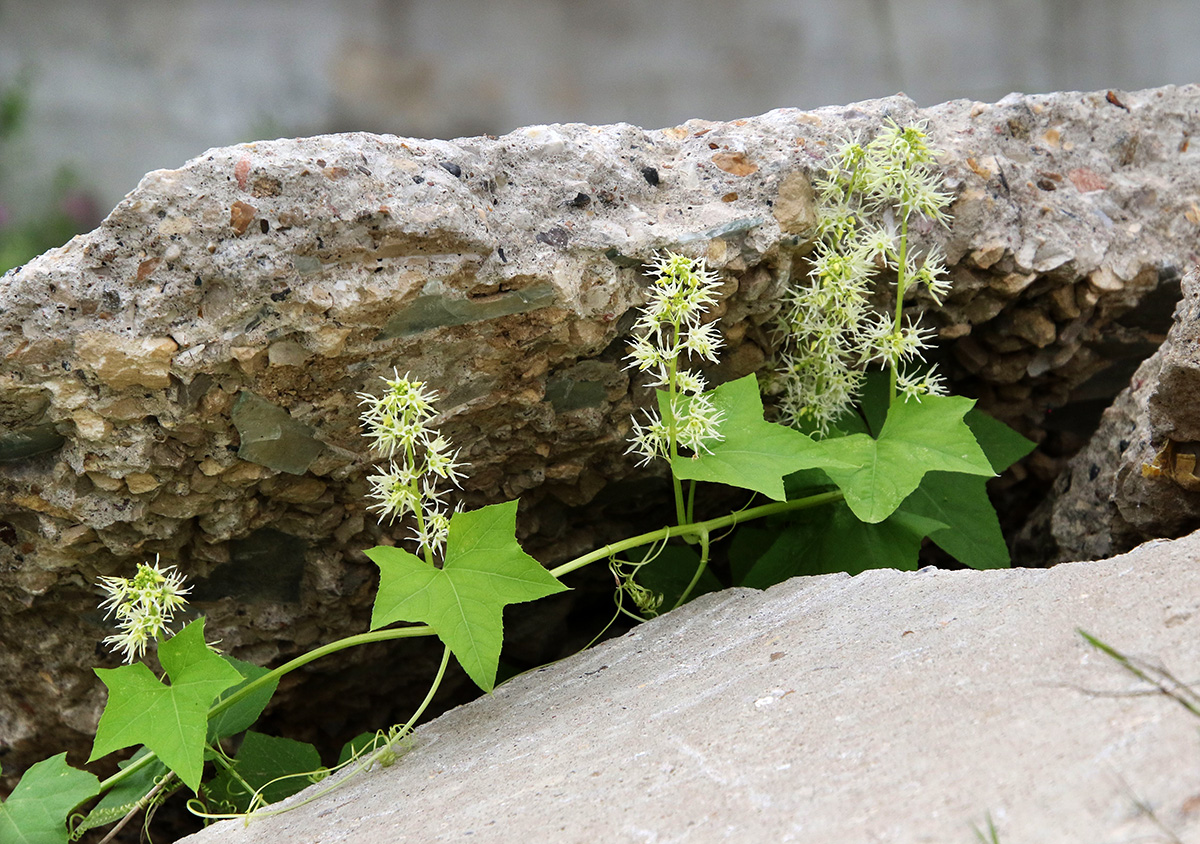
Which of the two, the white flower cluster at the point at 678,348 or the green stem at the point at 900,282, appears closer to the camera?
the white flower cluster at the point at 678,348

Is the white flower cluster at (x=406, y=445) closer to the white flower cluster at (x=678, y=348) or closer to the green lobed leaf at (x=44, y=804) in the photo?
the white flower cluster at (x=678, y=348)

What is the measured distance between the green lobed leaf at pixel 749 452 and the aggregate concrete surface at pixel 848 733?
0.13 m

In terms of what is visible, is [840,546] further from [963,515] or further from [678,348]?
[678,348]

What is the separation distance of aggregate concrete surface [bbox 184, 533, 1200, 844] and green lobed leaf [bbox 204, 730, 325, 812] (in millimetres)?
159

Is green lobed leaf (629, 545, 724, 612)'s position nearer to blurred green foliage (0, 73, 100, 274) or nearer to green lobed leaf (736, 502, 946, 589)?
green lobed leaf (736, 502, 946, 589)

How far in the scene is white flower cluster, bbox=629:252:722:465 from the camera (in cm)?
96

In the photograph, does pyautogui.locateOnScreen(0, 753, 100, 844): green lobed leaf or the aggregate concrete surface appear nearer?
the aggregate concrete surface

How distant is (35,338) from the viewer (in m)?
0.88

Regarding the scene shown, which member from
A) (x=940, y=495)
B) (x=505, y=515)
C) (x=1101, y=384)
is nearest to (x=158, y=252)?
(x=505, y=515)

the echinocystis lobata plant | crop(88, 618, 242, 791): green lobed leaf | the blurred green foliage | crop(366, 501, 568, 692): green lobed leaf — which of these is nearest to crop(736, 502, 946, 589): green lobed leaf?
the echinocystis lobata plant

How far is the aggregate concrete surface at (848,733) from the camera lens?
518mm

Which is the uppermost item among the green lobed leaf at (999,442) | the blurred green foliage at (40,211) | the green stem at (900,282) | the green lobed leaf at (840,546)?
the blurred green foliage at (40,211)

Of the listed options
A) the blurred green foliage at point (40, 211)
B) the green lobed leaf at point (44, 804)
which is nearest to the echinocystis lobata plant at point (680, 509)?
the green lobed leaf at point (44, 804)

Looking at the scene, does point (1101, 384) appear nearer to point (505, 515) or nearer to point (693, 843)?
point (505, 515)
